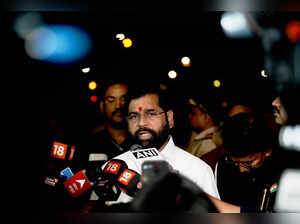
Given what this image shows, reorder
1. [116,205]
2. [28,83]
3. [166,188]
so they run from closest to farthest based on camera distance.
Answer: [166,188] → [116,205] → [28,83]

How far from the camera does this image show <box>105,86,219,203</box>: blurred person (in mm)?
2068

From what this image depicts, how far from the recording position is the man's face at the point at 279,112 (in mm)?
2143

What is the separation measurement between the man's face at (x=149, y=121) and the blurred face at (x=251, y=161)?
1.50ft

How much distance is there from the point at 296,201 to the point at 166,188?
0.94 meters

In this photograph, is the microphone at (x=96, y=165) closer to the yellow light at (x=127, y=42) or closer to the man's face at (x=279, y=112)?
the yellow light at (x=127, y=42)

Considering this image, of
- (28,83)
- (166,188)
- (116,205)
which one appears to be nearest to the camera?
(166,188)

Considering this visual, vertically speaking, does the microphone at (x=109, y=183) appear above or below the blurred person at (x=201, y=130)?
below

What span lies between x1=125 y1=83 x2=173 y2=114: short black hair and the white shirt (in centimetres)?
24

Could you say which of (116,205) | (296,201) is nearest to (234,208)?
(296,201)

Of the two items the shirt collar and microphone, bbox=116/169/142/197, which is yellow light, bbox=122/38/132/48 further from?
microphone, bbox=116/169/142/197

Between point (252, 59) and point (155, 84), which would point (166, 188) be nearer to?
point (155, 84)

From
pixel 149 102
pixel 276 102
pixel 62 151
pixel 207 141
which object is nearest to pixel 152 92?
pixel 149 102

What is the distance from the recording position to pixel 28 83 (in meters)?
2.16

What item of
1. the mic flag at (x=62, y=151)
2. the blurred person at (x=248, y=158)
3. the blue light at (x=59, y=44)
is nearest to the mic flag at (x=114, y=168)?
the mic flag at (x=62, y=151)
